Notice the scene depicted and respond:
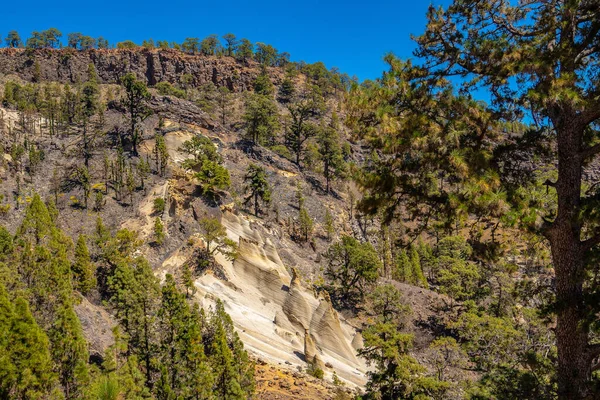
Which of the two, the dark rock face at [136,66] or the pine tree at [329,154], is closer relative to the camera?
the pine tree at [329,154]

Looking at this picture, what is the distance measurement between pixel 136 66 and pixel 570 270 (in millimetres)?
119948

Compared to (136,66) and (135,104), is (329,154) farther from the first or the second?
(136,66)

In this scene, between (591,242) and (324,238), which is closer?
(591,242)

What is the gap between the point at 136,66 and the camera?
4299 inches

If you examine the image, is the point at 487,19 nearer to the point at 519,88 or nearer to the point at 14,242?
the point at 519,88

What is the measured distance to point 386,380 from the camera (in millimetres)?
18359

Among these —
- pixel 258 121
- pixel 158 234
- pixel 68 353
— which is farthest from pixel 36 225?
pixel 258 121

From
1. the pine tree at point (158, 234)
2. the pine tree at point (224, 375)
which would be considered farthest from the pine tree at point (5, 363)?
the pine tree at point (158, 234)

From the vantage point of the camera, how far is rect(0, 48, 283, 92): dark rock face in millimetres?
103500

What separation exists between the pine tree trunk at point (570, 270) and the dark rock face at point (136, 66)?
10645 cm

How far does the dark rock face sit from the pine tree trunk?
349ft

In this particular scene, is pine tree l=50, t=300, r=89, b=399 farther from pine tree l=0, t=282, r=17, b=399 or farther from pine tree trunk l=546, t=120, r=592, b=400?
pine tree trunk l=546, t=120, r=592, b=400

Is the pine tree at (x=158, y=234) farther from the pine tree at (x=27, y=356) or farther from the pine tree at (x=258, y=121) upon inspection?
the pine tree at (x=258, y=121)

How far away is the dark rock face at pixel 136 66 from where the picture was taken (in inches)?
4075
